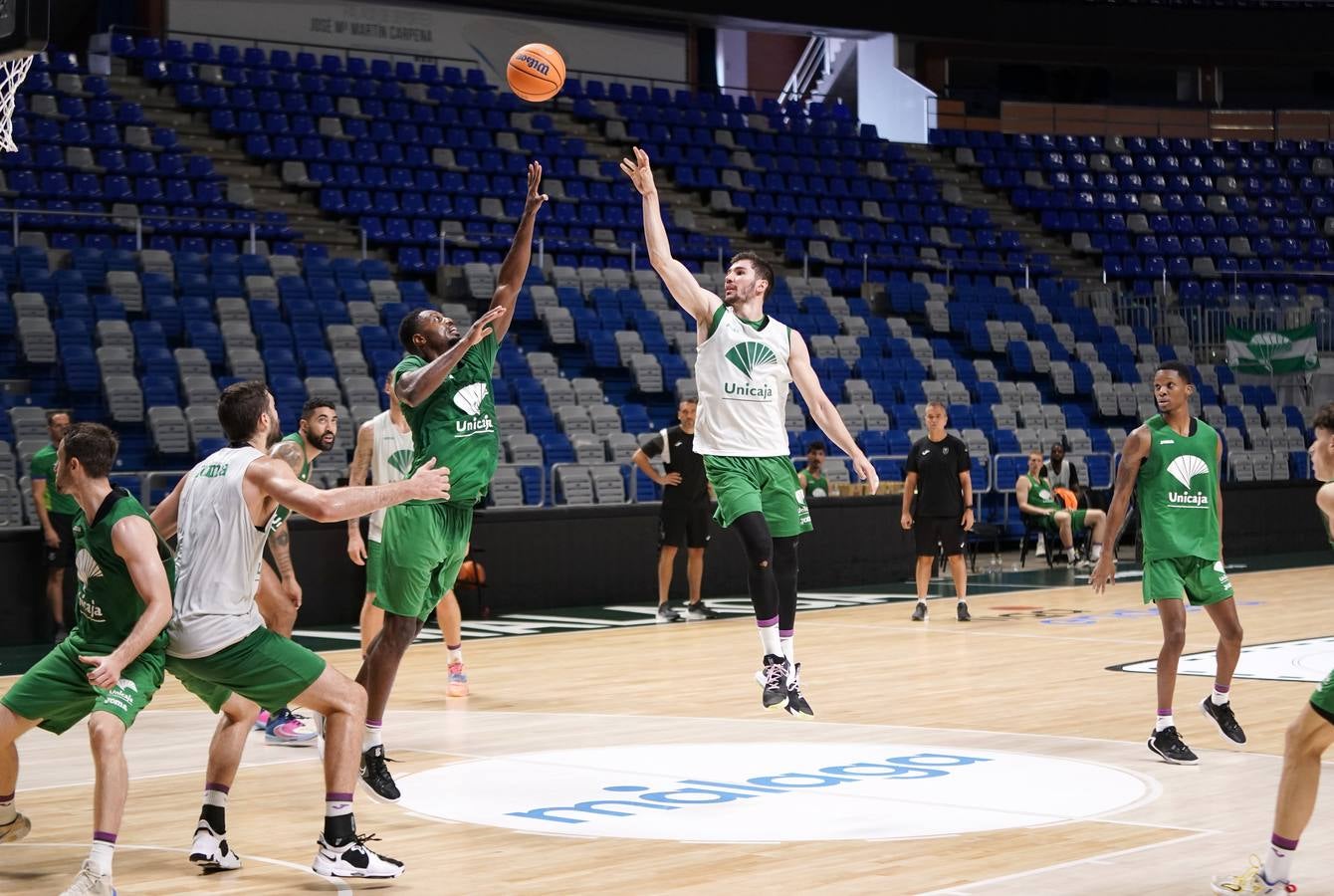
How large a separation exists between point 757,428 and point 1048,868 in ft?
9.90

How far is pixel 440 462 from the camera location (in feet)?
23.6

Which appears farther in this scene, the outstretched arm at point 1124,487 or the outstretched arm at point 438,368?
the outstretched arm at point 1124,487

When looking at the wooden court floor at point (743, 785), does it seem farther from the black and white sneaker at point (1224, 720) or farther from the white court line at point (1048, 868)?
the black and white sneaker at point (1224, 720)

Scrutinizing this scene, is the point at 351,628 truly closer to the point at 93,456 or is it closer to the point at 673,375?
the point at 673,375

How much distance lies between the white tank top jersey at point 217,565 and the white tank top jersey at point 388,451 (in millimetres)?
4149

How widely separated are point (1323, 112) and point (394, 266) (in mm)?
21614

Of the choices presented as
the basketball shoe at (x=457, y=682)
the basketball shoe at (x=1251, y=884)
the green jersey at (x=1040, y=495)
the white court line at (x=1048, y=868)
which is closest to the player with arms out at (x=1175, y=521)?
the white court line at (x=1048, y=868)

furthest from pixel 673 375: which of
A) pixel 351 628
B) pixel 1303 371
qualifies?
pixel 1303 371

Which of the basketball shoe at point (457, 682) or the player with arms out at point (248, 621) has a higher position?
the player with arms out at point (248, 621)

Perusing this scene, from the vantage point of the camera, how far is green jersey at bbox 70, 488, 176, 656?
A: 18.2 ft

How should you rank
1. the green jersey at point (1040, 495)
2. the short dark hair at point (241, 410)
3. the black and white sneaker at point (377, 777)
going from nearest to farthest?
1. the short dark hair at point (241, 410)
2. the black and white sneaker at point (377, 777)
3. the green jersey at point (1040, 495)

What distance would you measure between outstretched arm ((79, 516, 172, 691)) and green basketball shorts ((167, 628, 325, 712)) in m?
0.22

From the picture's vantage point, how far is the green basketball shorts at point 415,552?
7.07m

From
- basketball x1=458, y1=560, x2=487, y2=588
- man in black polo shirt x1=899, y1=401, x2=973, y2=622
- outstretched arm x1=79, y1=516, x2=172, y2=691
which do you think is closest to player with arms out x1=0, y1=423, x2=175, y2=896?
outstretched arm x1=79, y1=516, x2=172, y2=691
